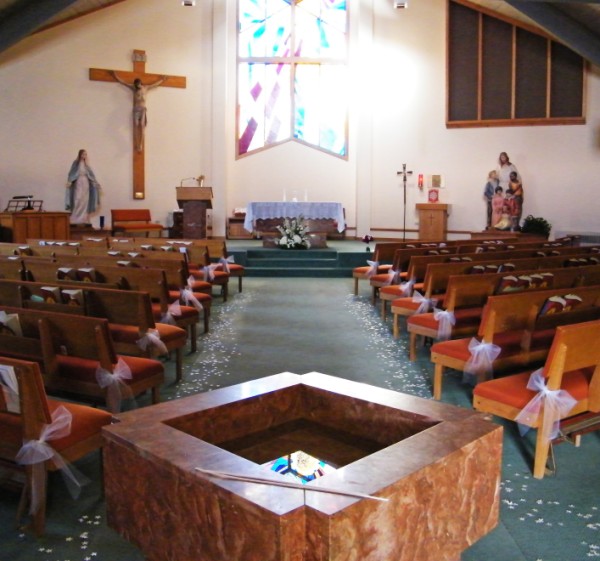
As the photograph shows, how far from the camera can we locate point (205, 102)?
1157cm

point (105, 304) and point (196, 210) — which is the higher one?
point (196, 210)

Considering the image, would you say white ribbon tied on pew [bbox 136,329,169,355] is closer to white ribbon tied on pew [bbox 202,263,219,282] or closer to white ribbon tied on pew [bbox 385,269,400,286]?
white ribbon tied on pew [bbox 202,263,219,282]

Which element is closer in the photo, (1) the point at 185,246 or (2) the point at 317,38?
(1) the point at 185,246

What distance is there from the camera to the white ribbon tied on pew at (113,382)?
268 centimetres

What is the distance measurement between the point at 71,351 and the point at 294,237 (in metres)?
7.17

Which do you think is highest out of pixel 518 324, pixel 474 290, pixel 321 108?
pixel 321 108

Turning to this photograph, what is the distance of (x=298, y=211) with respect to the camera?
11.1 m

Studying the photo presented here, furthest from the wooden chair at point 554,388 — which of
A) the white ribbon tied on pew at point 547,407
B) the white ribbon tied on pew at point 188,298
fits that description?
the white ribbon tied on pew at point 188,298

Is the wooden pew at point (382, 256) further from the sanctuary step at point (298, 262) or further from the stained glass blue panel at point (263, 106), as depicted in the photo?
the stained glass blue panel at point (263, 106)

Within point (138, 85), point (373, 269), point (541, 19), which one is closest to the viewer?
point (373, 269)

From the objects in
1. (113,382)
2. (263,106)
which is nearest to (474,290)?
(113,382)

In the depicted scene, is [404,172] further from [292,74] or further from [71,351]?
[71,351]

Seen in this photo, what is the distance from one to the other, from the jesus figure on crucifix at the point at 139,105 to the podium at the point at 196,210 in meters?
2.25

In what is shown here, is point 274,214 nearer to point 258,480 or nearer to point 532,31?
point 532,31
